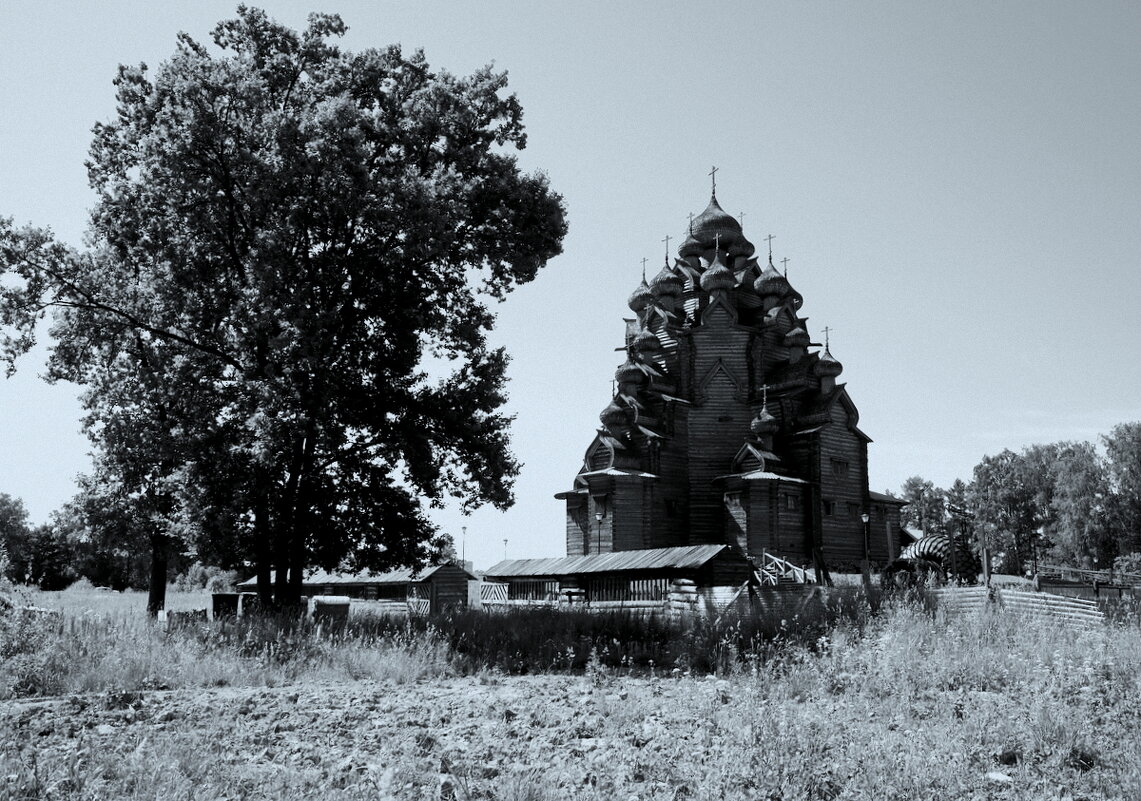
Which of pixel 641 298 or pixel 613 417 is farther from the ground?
pixel 641 298

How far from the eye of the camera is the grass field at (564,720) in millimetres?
6746

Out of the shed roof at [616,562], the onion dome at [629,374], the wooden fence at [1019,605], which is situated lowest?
the wooden fence at [1019,605]

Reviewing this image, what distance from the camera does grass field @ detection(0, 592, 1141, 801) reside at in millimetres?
6746

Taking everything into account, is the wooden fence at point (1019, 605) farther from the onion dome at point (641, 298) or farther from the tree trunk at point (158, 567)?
the onion dome at point (641, 298)

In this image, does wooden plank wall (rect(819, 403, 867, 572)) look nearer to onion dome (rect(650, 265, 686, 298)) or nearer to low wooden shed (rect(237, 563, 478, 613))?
onion dome (rect(650, 265, 686, 298))

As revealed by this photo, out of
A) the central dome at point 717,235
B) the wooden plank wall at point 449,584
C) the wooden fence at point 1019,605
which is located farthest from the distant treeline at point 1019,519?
the wooden fence at point 1019,605

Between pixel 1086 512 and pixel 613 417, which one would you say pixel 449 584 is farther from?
pixel 1086 512

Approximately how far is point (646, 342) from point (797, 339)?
8407 millimetres

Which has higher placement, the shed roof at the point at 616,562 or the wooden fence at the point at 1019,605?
the shed roof at the point at 616,562

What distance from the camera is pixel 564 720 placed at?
9055mm

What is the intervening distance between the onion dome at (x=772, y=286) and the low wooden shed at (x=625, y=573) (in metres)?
17.5

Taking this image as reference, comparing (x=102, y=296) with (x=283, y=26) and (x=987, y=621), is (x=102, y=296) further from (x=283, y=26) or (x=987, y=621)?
(x=987, y=621)

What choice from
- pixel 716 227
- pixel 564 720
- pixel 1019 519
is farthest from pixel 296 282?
pixel 1019 519

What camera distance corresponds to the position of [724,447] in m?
43.7
